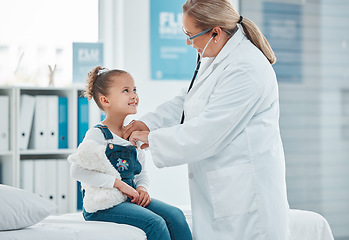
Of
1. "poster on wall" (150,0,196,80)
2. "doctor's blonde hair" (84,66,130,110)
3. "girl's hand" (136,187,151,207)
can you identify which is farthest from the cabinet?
"girl's hand" (136,187,151,207)

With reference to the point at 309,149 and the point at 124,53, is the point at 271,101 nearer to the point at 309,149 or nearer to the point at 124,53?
the point at 124,53

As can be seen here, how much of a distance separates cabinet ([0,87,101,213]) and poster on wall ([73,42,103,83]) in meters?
0.12

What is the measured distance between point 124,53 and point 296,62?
1200 mm

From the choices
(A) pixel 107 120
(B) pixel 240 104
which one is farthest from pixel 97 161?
(B) pixel 240 104

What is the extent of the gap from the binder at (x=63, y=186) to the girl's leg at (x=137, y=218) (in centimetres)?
118

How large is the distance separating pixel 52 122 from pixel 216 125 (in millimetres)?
1572

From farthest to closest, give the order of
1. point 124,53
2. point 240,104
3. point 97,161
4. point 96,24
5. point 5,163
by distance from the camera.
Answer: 1. point 96,24
2. point 124,53
3. point 5,163
4. point 97,161
5. point 240,104

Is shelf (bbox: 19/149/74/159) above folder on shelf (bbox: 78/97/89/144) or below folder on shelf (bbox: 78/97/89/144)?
below

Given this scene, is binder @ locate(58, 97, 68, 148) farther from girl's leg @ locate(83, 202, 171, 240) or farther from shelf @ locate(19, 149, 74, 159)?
girl's leg @ locate(83, 202, 171, 240)

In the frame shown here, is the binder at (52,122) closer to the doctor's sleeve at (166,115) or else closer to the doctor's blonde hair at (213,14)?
the doctor's sleeve at (166,115)

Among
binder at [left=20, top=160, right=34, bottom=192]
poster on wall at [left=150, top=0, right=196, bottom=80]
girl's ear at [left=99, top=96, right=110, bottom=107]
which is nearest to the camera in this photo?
girl's ear at [left=99, top=96, right=110, bottom=107]

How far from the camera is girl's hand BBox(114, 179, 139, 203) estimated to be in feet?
5.80

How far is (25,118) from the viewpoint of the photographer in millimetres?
2836

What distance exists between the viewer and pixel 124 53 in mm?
3137
